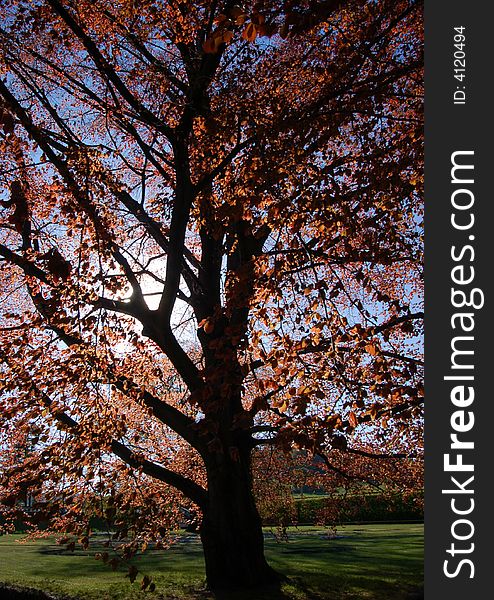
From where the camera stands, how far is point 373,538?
29.3 meters

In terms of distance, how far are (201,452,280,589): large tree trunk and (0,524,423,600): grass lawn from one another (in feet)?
1.49

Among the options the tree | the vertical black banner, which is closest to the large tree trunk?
the tree

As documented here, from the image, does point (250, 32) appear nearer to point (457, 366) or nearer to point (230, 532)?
point (457, 366)

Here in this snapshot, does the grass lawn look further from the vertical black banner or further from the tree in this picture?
the vertical black banner

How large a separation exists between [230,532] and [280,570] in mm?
5802

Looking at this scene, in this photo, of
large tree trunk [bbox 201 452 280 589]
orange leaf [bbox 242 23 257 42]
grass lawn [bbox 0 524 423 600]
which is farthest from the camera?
grass lawn [bbox 0 524 423 600]

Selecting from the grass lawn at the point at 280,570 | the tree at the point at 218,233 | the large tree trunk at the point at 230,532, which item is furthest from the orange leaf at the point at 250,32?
the grass lawn at the point at 280,570

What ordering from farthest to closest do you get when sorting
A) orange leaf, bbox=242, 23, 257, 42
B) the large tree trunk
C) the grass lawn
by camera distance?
the grass lawn → the large tree trunk → orange leaf, bbox=242, 23, 257, 42

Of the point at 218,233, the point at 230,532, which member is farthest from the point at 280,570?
the point at 218,233

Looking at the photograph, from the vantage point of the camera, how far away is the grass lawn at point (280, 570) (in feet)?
41.1

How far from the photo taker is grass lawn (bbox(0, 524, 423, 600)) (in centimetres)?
1252

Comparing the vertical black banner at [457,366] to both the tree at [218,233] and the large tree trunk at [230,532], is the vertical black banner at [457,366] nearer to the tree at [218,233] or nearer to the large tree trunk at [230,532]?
the tree at [218,233]

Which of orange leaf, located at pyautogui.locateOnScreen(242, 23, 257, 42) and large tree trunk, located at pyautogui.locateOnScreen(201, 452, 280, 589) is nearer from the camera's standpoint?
orange leaf, located at pyautogui.locateOnScreen(242, 23, 257, 42)

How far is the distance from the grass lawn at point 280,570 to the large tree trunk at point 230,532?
453 millimetres
